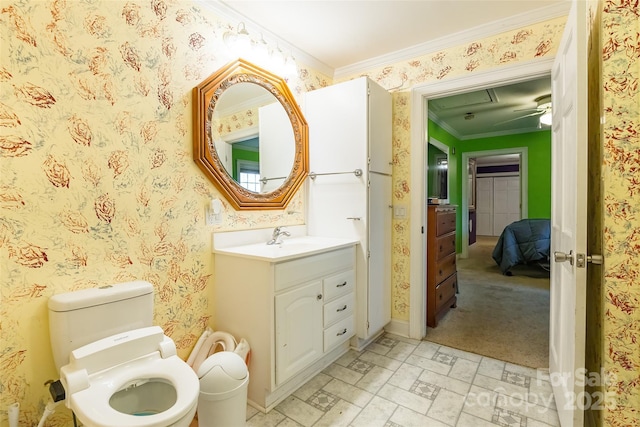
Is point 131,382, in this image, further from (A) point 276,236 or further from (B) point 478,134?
(B) point 478,134

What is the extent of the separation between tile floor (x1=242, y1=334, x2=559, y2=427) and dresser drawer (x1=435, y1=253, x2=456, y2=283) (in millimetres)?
732

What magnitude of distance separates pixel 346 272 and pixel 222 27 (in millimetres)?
1794

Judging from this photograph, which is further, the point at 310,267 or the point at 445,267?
the point at 445,267

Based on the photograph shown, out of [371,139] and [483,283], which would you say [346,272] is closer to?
[371,139]

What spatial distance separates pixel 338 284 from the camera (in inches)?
83.0

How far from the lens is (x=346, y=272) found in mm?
2191

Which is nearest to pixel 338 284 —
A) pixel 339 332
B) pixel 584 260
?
pixel 339 332

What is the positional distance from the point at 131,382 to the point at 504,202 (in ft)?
31.9

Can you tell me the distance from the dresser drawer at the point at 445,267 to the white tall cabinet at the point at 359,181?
55 cm

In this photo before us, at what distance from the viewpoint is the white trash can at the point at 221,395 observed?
1394 mm

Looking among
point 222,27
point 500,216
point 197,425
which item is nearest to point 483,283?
point 197,425

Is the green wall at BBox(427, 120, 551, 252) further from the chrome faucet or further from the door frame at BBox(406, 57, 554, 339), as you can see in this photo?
the chrome faucet

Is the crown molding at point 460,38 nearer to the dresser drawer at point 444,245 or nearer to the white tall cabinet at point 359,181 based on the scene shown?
the white tall cabinet at point 359,181

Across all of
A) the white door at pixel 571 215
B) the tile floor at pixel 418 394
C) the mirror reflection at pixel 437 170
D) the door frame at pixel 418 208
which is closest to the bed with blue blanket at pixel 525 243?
the mirror reflection at pixel 437 170
